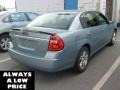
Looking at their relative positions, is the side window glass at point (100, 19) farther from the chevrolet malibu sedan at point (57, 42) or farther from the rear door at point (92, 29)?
A: the chevrolet malibu sedan at point (57, 42)

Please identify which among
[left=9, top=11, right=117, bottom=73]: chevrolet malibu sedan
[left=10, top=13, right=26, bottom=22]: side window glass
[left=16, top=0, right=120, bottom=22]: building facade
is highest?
[left=16, top=0, right=120, bottom=22]: building facade

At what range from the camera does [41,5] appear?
15.1 meters

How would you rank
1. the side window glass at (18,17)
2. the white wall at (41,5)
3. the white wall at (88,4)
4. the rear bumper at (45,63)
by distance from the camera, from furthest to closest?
1. the white wall at (41,5)
2. the white wall at (88,4)
3. the side window glass at (18,17)
4. the rear bumper at (45,63)

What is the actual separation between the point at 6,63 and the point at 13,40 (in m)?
1.16

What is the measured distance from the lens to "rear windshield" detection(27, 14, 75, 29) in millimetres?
5035

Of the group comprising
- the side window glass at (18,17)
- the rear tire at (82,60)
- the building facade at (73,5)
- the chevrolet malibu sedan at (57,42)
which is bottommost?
the rear tire at (82,60)

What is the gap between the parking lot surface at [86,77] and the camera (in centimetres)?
447

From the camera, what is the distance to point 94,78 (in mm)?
4879

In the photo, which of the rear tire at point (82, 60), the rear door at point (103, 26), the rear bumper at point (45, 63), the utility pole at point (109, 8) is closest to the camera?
the rear bumper at point (45, 63)

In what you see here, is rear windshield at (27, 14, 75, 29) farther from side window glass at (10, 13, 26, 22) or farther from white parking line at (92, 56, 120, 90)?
side window glass at (10, 13, 26, 22)

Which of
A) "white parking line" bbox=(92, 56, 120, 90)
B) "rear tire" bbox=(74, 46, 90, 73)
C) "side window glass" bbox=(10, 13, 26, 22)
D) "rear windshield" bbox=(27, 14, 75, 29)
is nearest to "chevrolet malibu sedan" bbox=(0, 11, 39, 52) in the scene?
"side window glass" bbox=(10, 13, 26, 22)

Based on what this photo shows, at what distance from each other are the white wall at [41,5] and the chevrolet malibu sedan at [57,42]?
8698 mm

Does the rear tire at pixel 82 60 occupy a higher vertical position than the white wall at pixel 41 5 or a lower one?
lower

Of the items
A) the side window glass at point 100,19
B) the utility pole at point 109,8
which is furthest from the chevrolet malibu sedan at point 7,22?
the utility pole at point 109,8
